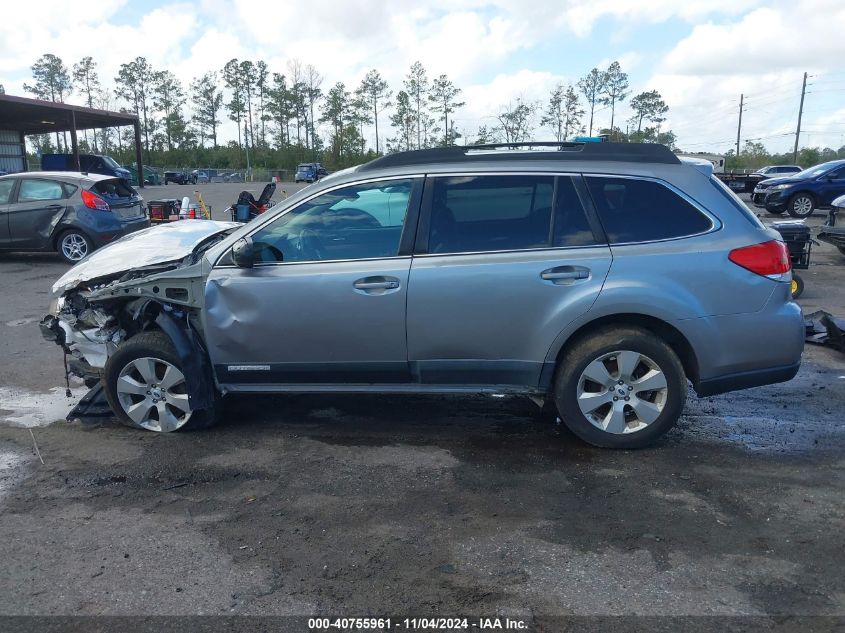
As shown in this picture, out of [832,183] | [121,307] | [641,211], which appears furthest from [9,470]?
[832,183]

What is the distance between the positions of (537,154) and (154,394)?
308 cm

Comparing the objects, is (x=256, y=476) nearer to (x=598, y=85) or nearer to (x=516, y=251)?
(x=516, y=251)

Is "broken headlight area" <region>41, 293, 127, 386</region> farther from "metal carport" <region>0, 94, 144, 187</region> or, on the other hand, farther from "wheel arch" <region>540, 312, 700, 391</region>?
"metal carport" <region>0, 94, 144, 187</region>

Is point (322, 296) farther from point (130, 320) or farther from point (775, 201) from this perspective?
point (775, 201)

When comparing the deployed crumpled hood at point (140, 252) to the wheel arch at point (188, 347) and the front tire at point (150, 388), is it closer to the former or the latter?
the wheel arch at point (188, 347)

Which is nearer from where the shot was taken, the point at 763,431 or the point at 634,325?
the point at 634,325

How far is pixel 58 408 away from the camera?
5562mm

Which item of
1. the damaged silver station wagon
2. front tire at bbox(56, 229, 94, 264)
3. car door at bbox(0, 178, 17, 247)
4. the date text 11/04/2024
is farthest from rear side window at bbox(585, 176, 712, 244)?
car door at bbox(0, 178, 17, 247)

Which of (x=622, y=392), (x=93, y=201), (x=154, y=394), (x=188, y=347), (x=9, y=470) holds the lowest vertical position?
(x=9, y=470)

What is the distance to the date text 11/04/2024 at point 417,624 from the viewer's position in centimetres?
285

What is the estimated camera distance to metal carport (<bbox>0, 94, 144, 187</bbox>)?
1224 inches

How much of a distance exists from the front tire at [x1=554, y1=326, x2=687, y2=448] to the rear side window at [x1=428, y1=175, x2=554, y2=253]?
775 millimetres

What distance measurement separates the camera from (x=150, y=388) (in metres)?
4.89

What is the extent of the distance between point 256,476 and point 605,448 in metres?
2.21
